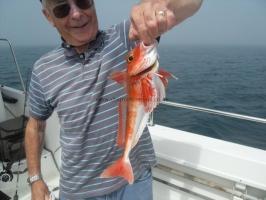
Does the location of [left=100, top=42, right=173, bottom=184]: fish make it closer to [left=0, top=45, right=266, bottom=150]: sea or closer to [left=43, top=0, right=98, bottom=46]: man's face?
[left=43, top=0, right=98, bottom=46]: man's face

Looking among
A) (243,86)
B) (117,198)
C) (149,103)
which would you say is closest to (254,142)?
(117,198)

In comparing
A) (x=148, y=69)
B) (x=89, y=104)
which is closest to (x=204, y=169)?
(x=89, y=104)

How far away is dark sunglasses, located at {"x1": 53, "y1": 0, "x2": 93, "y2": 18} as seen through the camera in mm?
2123

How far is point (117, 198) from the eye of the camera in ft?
7.66

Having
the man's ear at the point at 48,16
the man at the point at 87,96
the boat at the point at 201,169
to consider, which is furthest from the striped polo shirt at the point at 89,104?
the boat at the point at 201,169

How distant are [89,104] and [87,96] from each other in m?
0.06

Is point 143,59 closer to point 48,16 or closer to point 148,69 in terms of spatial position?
point 148,69

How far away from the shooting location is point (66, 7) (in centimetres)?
214

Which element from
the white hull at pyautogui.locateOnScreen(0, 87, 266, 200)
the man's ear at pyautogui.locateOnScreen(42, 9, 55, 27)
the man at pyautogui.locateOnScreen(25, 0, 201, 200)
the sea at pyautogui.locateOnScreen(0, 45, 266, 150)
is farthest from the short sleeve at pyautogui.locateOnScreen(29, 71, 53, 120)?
the sea at pyautogui.locateOnScreen(0, 45, 266, 150)

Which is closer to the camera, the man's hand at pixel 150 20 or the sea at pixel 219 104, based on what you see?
the man's hand at pixel 150 20

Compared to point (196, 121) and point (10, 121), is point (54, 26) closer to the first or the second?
point (10, 121)

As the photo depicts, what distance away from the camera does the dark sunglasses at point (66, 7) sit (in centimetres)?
212

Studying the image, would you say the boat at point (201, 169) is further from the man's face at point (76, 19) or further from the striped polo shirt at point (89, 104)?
the man's face at point (76, 19)

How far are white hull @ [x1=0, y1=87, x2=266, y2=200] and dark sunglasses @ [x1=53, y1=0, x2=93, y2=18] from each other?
178cm
